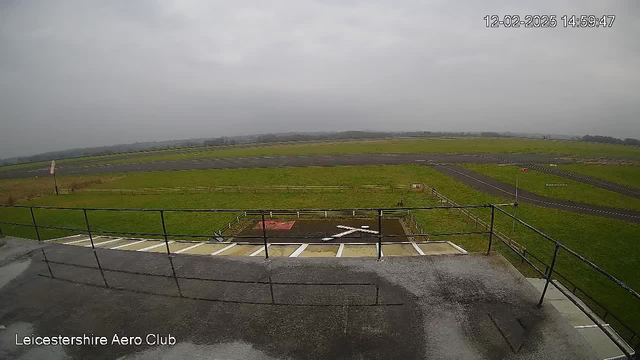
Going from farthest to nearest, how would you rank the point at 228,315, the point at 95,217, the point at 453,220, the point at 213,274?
the point at 95,217, the point at 453,220, the point at 213,274, the point at 228,315

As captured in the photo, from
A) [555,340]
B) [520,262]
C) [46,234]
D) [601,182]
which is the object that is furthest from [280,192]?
[601,182]

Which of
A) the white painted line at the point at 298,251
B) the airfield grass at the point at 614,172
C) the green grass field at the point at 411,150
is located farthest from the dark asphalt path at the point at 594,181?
the white painted line at the point at 298,251

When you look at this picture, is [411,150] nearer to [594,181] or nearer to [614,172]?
[614,172]

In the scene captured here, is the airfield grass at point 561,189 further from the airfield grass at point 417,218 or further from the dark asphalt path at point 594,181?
the airfield grass at point 417,218

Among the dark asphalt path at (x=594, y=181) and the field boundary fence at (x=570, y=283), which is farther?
the dark asphalt path at (x=594, y=181)

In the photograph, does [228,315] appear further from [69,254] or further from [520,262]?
[520,262]

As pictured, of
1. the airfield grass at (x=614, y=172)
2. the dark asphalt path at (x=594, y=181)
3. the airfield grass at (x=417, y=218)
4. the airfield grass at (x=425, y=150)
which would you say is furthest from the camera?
the airfield grass at (x=425, y=150)

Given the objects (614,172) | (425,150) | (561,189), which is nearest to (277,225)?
(561,189)

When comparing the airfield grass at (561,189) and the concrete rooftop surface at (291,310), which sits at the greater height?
the concrete rooftop surface at (291,310)
